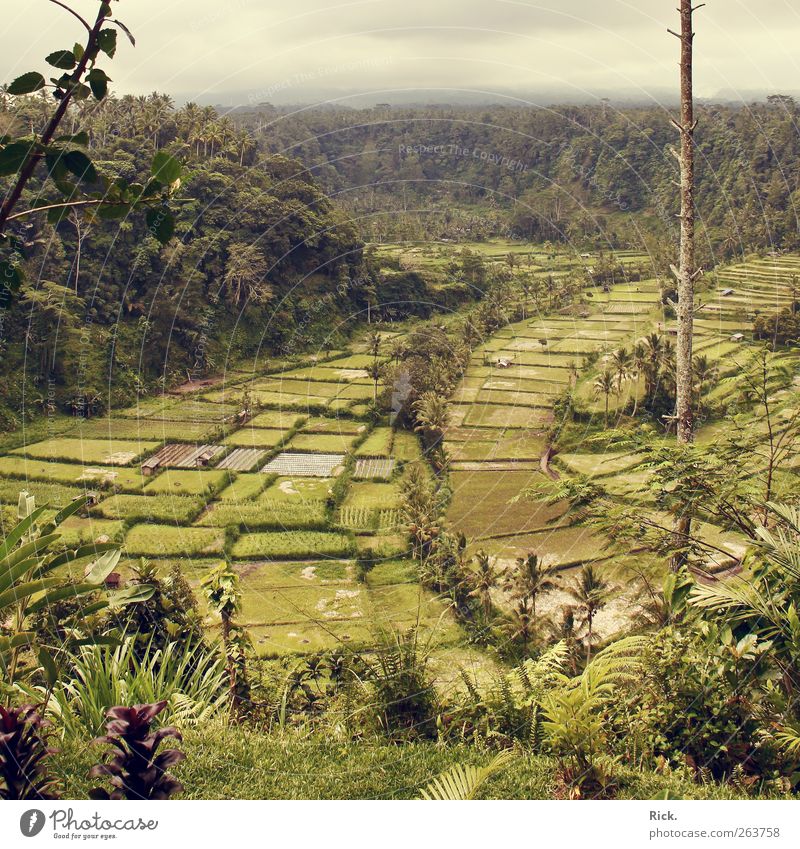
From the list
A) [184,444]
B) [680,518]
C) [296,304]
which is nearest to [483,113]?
[296,304]

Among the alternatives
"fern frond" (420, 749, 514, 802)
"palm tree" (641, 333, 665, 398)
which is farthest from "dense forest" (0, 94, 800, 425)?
"fern frond" (420, 749, 514, 802)

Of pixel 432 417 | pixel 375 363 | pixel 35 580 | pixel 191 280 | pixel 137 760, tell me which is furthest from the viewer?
pixel 191 280

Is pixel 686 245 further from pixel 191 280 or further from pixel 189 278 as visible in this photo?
pixel 191 280

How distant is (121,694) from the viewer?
4.18 metres

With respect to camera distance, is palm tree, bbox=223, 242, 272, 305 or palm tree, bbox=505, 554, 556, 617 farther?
palm tree, bbox=223, 242, 272, 305

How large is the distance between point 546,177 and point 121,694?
21.6m

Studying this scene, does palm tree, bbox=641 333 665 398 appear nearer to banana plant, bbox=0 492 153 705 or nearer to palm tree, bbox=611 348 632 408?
palm tree, bbox=611 348 632 408

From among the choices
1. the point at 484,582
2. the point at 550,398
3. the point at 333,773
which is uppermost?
the point at 333,773

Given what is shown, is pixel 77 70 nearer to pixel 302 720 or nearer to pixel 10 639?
pixel 10 639

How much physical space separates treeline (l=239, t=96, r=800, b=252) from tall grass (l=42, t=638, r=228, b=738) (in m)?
18.4

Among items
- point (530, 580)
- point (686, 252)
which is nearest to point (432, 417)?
point (530, 580)

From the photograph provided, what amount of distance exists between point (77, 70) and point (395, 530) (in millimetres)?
10378

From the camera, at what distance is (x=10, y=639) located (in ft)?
12.6

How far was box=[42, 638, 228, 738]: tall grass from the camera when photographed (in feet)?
13.5
